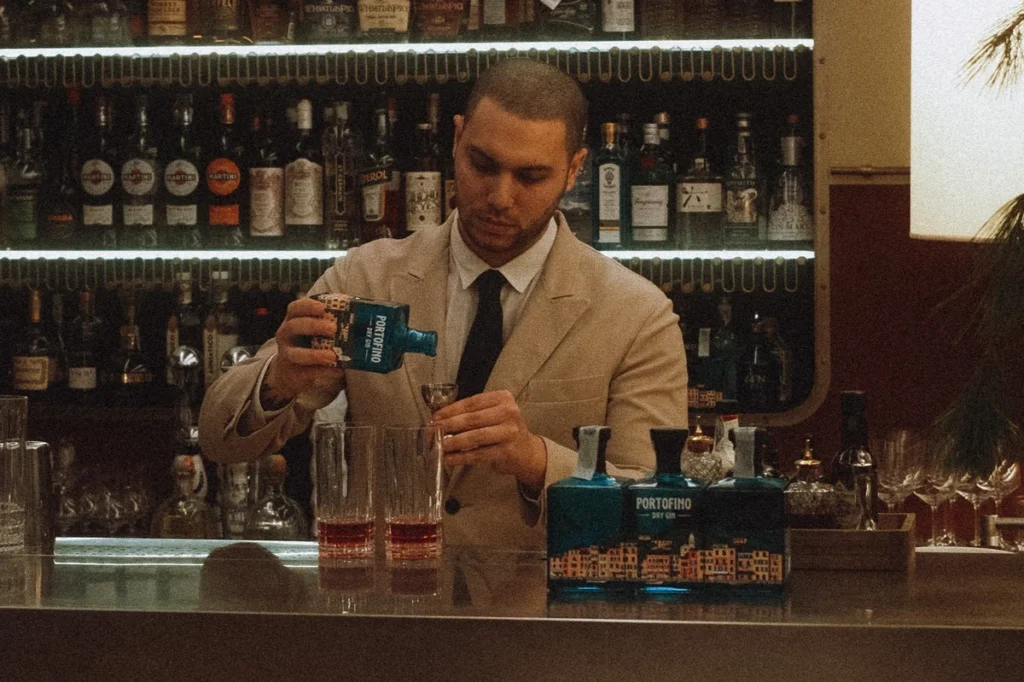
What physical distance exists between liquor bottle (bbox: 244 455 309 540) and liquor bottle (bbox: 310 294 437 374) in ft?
4.20

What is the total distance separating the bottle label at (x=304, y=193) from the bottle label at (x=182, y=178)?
262 mm

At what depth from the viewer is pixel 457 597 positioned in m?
1.48

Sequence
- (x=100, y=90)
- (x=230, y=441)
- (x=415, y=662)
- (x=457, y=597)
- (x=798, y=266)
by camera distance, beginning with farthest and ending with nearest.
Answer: (x=100, y=90) → (x=798, y=266) → (x=230, y=441) → (x=457, y=597) → (x=415, y=662)

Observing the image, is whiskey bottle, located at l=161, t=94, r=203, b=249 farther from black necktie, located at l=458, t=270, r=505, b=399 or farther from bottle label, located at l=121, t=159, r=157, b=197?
black necktie, located at l=458, t=270, r=505, b=399

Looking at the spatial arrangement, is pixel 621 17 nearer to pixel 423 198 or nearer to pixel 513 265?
pixel 423 198

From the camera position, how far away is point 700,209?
133 inches

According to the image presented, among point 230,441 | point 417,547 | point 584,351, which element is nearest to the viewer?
point 417,547

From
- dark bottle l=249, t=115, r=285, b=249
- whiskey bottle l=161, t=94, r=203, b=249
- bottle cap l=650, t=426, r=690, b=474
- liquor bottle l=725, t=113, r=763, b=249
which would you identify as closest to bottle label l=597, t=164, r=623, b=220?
liquor bottle l=725, t=113, r=763, b=249

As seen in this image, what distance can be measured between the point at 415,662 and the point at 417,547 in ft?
0.97

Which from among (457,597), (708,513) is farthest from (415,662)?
(708,513)

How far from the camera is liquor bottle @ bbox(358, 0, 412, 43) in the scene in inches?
133

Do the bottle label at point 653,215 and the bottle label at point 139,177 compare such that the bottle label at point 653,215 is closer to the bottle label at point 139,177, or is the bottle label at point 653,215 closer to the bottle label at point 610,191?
the bottle label at point 610,191

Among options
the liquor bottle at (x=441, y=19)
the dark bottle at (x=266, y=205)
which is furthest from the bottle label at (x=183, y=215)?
the liquor bottle at (x=441, y=19)

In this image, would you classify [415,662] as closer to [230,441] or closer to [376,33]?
[230,441]
